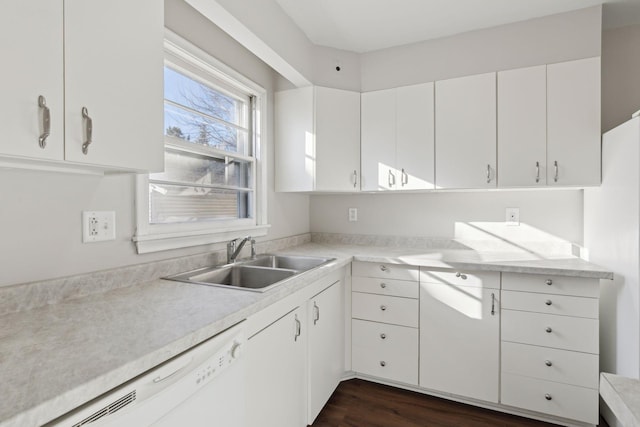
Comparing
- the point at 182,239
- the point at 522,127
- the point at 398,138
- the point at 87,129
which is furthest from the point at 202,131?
the point at 522,127

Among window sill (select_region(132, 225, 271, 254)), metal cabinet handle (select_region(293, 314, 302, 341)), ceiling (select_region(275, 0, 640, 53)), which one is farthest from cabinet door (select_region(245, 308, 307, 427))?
ceiling (select_region(275, 0, 640, 53))

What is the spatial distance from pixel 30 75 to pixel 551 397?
104 inches

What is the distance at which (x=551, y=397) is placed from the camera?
183 cm

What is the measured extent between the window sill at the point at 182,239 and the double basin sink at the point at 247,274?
0.49ft

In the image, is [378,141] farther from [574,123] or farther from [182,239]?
[182,239]

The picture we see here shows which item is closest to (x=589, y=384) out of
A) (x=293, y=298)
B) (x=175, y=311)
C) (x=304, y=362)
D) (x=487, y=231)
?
(x=487, y=231)

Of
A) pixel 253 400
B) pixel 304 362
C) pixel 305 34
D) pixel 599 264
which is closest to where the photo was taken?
pixel 253 400

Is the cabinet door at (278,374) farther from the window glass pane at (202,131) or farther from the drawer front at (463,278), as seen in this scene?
the window glass pane at (202,131)

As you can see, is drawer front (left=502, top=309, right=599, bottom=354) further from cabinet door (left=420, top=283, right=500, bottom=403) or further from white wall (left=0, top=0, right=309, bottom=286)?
white wall (left=0, top=0, right=309, bottom=286)

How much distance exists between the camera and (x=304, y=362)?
5.50ft

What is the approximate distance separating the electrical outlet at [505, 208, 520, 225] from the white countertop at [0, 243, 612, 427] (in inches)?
65.1

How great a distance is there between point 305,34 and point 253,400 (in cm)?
227

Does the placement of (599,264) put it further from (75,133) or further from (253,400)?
(75,133)

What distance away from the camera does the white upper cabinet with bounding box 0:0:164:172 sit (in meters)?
0.77
